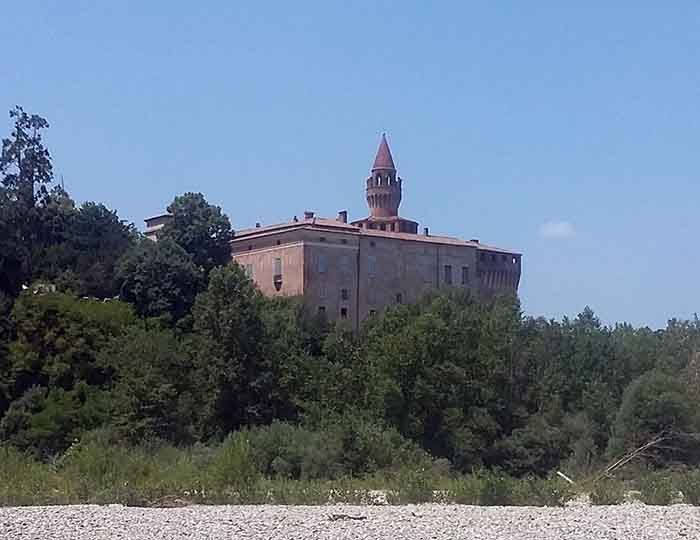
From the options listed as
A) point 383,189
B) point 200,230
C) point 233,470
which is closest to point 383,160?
point 383,189

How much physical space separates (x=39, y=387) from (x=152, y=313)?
35.3ft

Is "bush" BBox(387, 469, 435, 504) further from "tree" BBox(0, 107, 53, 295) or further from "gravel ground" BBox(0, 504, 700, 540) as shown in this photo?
"tree" BBox(0, 107, 53, 295)

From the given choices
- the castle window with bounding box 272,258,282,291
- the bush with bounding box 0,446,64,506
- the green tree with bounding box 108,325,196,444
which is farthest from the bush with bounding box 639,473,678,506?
the castle window with bounding box 272,258,282,291

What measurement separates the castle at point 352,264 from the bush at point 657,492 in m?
43.3

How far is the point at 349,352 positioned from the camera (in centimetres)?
4612

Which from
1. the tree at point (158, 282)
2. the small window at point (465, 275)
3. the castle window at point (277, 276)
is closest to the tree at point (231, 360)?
the tree at point (158, 282)

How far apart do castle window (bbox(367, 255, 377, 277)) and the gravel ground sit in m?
53.9

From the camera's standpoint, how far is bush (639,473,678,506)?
2336cm

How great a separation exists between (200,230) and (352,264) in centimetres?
1450

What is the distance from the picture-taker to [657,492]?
77.8 ft

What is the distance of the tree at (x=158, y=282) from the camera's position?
56312 millimetres

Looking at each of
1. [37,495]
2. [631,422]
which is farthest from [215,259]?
[37,495]

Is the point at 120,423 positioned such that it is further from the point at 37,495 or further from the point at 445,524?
the point at 445,524

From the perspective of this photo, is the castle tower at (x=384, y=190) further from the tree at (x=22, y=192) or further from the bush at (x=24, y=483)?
the bush at (x=24, y=483)
